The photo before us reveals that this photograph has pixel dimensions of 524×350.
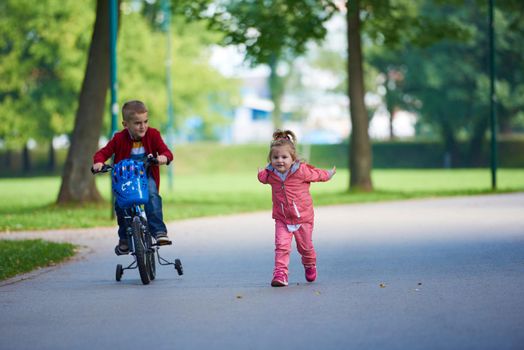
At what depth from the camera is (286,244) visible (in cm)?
964

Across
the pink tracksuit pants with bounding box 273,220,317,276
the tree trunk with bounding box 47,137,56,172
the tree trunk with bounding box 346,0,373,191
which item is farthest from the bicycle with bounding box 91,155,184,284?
the tree trunk with bounding box 47,137,56,172

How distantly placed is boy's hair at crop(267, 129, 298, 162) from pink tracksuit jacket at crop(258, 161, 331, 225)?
139 millimetres

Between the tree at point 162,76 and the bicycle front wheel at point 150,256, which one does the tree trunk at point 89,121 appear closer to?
the bicycle front wheel at point 150,256

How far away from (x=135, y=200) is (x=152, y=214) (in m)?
0.43

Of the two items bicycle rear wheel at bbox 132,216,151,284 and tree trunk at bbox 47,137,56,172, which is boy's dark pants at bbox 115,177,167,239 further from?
tree trunk at bbox 47,137,56,172

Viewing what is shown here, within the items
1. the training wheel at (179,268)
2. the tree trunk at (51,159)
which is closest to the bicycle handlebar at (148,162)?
the training wheel at (179,268)

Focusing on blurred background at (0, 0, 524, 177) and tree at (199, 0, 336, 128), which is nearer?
tree at (199, 0, 336, 128)

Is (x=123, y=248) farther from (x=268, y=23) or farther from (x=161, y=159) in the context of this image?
(x=268, y=23)

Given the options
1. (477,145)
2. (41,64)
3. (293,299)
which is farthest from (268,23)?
(477,145)

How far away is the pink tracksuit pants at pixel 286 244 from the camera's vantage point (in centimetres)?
960

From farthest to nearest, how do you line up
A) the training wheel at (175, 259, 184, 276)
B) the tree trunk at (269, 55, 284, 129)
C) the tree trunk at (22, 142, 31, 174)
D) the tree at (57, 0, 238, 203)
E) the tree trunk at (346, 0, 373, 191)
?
the tree trunk at (269, 55, 284, 129)
the tree trunk at (22, 142, 31, 174)
the tree at (57, 0, 238, 203)
the tree trunk at (346, 0, 373, 191)
the training wheel at (175, 259, 184, 276)

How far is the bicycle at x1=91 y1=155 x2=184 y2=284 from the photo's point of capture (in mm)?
9586

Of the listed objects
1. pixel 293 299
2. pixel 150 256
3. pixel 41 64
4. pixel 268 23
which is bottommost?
pixel 293 299

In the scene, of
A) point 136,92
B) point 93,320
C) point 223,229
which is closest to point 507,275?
point 93,320
